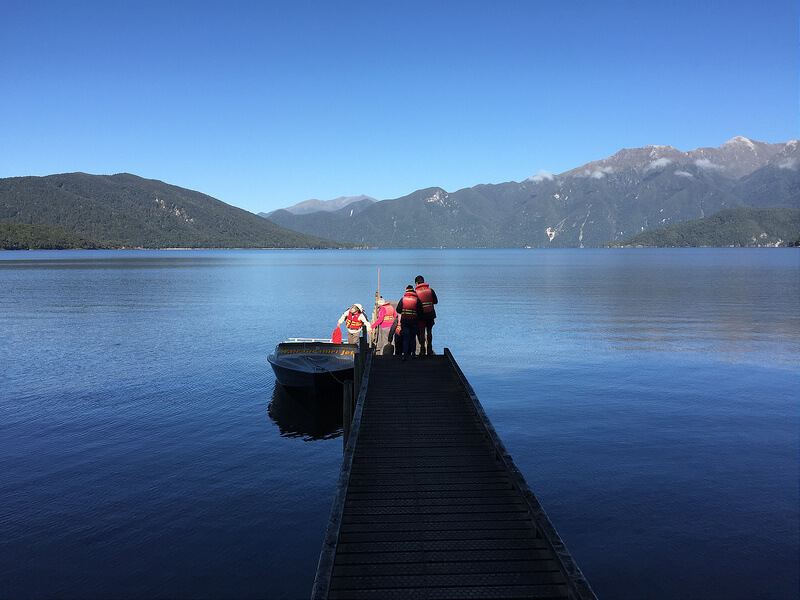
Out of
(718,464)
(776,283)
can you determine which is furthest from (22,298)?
(776,283)

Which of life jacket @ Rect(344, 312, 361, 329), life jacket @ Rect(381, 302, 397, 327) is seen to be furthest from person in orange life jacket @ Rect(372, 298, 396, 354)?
life jacket @ Rect(344, 312, 361, 329)

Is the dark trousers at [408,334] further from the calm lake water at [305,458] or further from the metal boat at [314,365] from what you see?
the calm lake water at [305,458]

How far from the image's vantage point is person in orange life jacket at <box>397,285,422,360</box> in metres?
18.1

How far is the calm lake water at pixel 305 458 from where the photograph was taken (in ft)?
34.6

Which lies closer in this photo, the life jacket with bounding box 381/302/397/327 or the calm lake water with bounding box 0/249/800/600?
the calm lake water with bounding box 0/249/800/600

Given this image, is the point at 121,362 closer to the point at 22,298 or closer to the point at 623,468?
the point at 623,468

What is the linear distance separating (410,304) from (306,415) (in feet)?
21.2

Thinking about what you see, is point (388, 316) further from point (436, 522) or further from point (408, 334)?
point (436, 522)

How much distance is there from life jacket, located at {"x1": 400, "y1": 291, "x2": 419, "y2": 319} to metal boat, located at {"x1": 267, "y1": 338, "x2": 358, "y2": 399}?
3.91 metres

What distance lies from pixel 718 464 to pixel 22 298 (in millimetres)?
68759

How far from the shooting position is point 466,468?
1114 centimetres

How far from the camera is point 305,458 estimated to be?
54.1ft

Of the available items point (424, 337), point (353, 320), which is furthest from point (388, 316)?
point (424, 337)

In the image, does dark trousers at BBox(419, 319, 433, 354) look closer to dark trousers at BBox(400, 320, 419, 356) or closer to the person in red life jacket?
the person in red life jacket
